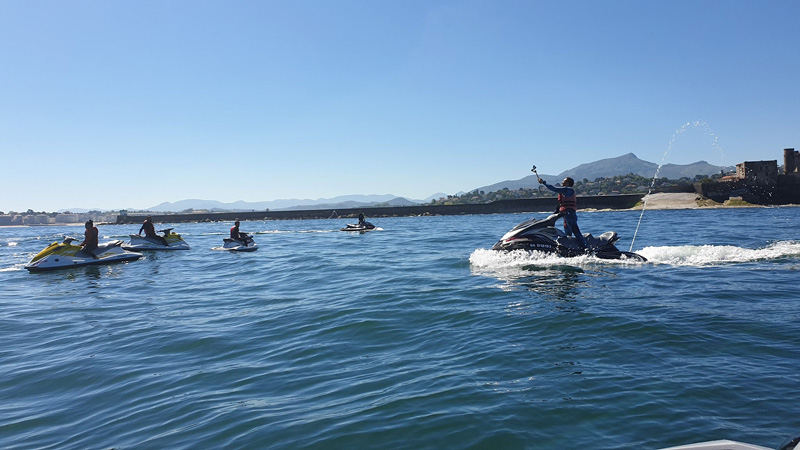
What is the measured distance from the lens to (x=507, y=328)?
702 centimetres

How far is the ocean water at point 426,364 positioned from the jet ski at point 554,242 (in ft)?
3.43

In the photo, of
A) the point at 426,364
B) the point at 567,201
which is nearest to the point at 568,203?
the point at 567,201

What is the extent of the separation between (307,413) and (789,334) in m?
6.23

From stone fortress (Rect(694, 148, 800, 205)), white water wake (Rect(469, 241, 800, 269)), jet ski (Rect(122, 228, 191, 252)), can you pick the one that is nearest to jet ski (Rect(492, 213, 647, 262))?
white water wake (Rect(469, 241, 800, 269))

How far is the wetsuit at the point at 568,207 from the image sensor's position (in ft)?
40.1

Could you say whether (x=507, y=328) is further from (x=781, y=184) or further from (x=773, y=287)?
(x=781, y=184)

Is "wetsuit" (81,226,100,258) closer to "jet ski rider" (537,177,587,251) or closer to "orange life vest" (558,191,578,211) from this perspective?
"jet ski rider" (537,177,587,251)

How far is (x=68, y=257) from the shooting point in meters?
19.2

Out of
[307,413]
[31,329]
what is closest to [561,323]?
[307,413]

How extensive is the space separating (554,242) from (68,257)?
19307 millimetres

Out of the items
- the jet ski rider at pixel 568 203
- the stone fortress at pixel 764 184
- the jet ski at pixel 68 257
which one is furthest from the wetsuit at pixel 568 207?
the stone fortress at pixel 764 184

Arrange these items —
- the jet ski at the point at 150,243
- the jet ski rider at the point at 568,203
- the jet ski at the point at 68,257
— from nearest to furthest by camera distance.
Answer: the jet ski rider at the point at 568,203 < the jet ski at the point at 68,257 < the jet ski at the point at 150,243

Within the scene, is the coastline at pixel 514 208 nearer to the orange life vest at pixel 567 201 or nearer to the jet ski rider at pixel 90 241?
the orange life vest at pixel 567 201

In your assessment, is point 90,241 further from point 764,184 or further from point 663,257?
point 764,184
